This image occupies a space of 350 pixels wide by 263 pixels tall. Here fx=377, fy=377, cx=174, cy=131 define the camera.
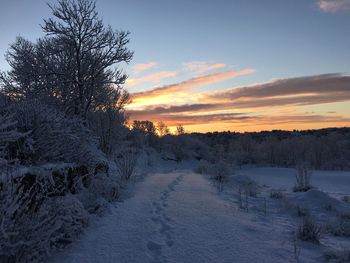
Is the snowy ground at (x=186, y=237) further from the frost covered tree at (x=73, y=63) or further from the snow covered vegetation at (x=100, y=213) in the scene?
the frost covered tree at (x=73, y=63)

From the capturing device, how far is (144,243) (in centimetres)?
606

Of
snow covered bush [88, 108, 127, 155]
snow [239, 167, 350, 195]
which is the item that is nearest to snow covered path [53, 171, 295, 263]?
snow [239, 167, 350, 195]

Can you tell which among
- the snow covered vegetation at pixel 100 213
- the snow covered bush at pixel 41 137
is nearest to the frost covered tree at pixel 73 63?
the snow covered vegetation at pixel 100 213

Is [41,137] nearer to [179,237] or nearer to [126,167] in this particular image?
[179,237]

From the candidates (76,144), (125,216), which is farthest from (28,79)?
(125,216)

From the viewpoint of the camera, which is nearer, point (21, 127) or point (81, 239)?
point (81, 239)

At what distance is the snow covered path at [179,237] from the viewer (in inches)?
214

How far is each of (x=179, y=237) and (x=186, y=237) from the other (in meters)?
0.12

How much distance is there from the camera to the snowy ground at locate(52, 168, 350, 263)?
215 inches

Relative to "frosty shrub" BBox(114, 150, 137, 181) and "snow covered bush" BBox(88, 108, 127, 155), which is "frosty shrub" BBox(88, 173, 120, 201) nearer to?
"frosty shrub" BBox(114, 150, 137, 181)

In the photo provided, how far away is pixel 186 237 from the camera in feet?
21.2

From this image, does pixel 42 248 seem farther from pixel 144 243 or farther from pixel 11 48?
pixel 11 48

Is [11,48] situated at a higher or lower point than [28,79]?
higher

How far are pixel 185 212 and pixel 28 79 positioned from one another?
1447 centimetres
